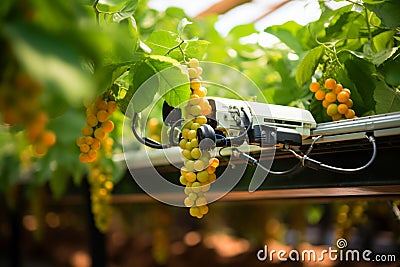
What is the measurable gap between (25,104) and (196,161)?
0.47 meters

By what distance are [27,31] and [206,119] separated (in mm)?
502

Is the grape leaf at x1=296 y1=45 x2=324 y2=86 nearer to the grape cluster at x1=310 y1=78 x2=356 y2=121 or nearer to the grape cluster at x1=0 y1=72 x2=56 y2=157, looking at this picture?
the grape cluster at x1=310 y1=78 x2=356 y2=121

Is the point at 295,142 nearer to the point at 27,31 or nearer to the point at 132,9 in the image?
the point at 132,9

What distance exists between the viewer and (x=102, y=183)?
189 cm

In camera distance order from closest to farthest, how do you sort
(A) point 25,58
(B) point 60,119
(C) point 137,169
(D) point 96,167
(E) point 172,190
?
1. (A) point 25,58
2. (B) point 60,119
3. (E) point 172,190
4. (C) point 137,169
5. (D) point 96,167

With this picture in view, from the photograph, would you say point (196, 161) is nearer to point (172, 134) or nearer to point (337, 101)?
point (172, 134)

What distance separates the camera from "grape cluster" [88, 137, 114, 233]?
1.84m

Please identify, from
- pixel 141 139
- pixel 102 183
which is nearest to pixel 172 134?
pixel 141 139

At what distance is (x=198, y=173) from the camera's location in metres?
0.85

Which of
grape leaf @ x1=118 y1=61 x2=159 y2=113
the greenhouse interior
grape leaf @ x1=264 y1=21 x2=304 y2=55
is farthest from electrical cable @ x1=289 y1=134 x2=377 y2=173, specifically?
grape leaf @ x1=264 y1=21 x2=304 y2=55

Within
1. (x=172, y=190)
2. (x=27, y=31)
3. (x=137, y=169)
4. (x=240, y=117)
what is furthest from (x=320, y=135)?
(x=27, y=31)

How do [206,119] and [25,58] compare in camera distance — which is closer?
[25,58]

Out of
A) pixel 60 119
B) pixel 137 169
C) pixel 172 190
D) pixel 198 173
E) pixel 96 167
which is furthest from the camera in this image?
pixel 96 167

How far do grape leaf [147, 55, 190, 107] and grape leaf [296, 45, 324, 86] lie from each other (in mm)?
339
